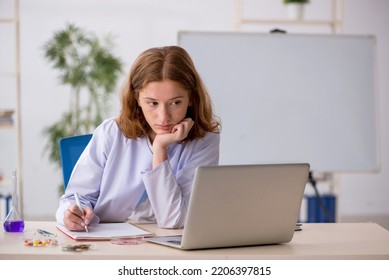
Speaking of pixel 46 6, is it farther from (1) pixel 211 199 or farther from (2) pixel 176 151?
A: (1) pixel 211 199

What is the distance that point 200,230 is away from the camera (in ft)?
4.85

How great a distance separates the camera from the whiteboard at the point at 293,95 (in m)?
3.46

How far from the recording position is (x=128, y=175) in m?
2.04

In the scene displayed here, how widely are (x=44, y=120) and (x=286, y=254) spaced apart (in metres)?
4.45

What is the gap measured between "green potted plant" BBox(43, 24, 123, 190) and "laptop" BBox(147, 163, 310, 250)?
149 inches

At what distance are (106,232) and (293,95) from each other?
2036mm

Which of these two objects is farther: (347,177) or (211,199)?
(347,177)

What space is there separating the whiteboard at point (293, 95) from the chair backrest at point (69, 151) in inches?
50.6

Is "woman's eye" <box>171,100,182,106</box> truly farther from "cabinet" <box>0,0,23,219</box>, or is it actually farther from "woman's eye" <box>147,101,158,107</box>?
"cabinet" <box>0,0,23,219</box>

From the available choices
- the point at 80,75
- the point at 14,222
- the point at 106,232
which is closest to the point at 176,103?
the point at 106,232

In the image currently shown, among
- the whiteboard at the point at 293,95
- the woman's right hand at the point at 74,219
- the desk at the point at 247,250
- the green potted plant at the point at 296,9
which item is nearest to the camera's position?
the desk at the point at 247,250

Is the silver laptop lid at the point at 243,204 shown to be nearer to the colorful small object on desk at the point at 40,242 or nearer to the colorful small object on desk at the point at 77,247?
the colorful small object on desk at the point at 77,247

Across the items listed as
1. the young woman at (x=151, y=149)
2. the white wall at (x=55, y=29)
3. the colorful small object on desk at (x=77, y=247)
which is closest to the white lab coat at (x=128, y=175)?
the young woman at (x=151, y=149)
